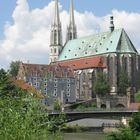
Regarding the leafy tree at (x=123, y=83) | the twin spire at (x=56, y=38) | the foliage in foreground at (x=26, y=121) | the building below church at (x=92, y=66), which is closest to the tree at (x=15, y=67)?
the building below church at (x=92, y=66)

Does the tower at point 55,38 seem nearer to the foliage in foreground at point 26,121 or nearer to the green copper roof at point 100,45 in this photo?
the green copper roof at point 100,45

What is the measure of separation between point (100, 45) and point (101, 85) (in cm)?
1545

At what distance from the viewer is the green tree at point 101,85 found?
95625 millimetres

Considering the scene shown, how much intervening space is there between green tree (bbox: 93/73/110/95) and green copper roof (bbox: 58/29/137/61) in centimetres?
965

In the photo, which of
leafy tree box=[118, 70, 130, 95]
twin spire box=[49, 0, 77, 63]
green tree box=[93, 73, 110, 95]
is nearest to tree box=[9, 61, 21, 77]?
twin spire box=[49, 0, 77, 63]

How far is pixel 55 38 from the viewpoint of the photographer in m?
126

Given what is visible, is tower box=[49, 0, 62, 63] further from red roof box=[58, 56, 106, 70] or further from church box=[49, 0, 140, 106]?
red roof box=[58, 56, 106, 70]

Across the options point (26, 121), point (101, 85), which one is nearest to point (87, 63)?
point (101, 85)

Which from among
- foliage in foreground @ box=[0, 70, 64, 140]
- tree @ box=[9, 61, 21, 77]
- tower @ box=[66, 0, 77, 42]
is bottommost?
foliage in foreground @ box=[0, 70, 64, 140]

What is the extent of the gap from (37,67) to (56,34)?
3124 cm

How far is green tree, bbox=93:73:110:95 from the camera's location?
3765 inches

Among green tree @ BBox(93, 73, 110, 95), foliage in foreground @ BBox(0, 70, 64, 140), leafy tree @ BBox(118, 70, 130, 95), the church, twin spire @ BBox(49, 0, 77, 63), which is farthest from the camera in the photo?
twin spire @ BBox(49, 0, 77, 63)

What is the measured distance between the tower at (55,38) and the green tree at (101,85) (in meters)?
25.8

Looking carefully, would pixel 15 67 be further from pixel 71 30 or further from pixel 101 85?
pixel 71 30
